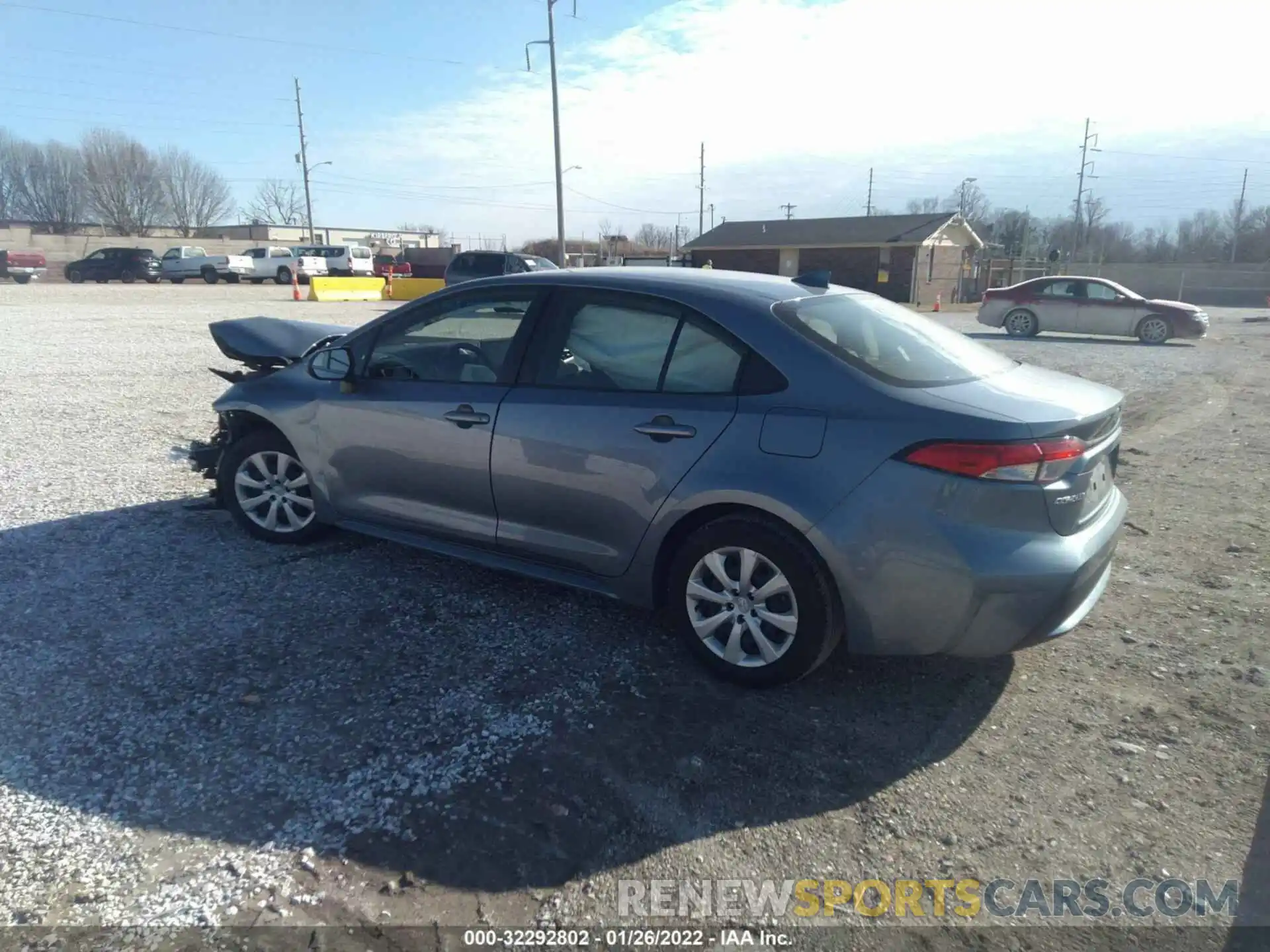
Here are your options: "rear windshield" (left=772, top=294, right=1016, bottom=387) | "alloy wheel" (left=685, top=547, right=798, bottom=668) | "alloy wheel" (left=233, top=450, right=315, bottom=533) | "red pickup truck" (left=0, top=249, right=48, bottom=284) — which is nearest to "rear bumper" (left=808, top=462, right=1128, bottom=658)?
"alloy wheel" (left=685, top=547, right=798, bottom=668)

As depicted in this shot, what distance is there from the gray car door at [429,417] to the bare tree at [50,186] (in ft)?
321

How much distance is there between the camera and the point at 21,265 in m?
40.3

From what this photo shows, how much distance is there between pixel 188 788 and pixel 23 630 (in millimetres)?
1709

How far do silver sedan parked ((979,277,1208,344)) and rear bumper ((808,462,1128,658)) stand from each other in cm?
1934

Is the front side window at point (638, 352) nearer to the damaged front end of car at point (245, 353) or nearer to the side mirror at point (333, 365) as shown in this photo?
the side mirror at point (333, 365)

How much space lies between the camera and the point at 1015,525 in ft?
9.82

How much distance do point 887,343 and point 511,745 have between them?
226 cm

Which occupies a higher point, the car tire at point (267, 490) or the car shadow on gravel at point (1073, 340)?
the car tire at point (267, 490)

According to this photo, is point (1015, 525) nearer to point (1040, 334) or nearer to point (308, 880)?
point (308, 880)

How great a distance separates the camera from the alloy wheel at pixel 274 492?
15.9 feet

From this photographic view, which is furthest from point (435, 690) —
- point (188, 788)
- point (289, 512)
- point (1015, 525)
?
point (1015, 525)

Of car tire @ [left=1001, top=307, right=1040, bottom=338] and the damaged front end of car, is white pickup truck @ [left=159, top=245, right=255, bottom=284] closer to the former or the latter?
car tire @ [left=1001, top=307, right=1040, bottom=338]

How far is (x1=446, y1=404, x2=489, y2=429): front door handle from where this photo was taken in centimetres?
398

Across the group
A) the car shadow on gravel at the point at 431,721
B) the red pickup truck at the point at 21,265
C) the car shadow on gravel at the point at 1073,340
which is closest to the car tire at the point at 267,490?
the car shadow on gravel at the point at 431,721
